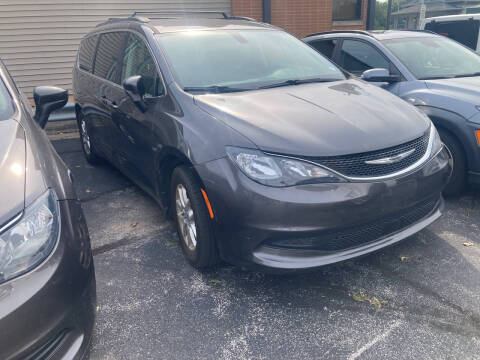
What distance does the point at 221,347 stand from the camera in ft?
7.55

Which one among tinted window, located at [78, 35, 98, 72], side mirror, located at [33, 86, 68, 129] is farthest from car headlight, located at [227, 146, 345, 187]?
tinted window, located at [78, 35, 98, 72]

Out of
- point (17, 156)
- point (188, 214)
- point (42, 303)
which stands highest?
point (17, 156)

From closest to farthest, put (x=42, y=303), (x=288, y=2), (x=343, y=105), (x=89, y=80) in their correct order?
(x=42, y=303)
(x=343, y=105)
(x=89, y=80)
(x=288, y=2)

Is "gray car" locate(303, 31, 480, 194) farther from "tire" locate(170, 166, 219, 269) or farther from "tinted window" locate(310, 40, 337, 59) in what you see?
"tire" locate(170, 166, 219, 269)

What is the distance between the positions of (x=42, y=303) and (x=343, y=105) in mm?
2191

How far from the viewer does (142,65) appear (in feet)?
11.7

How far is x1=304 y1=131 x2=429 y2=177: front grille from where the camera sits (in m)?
2.44

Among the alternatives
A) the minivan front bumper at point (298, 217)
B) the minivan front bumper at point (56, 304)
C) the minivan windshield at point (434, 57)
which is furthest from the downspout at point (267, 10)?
the minivan front bumper at point (56, 304)

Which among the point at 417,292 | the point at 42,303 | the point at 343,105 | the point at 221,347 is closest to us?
the point at 42,303

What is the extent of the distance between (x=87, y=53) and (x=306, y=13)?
6.94m

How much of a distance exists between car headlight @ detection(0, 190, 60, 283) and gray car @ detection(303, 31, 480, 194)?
3407 millimetres

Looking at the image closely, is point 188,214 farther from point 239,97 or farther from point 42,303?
point 42,303

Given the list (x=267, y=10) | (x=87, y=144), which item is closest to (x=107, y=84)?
(x=87, y=144)

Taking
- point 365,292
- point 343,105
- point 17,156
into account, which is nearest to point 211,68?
point 343,105
